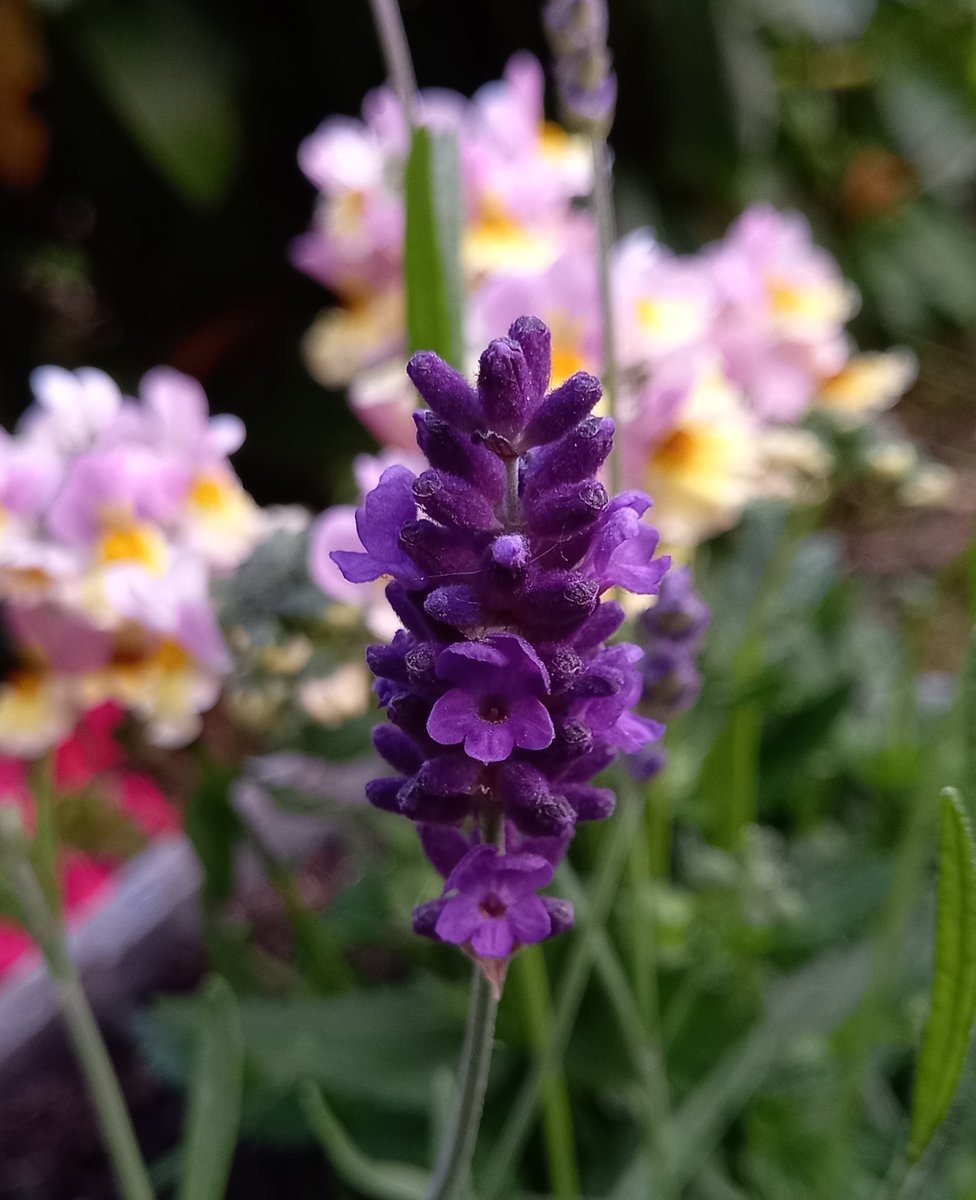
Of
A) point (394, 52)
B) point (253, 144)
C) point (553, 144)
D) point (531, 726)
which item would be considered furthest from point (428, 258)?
point (253, 144)

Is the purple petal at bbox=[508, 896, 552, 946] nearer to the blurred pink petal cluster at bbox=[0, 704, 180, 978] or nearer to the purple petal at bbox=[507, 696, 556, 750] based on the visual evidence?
the purple petal at bbox=[507, 696, 556, 750]

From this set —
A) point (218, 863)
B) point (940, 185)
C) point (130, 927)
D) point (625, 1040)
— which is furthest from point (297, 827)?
point (940, 185)

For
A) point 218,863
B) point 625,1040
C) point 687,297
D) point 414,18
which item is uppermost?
point 414,18

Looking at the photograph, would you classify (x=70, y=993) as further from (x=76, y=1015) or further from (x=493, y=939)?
(x=493, y=939)

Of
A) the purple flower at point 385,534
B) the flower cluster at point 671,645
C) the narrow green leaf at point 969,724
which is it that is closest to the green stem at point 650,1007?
the flower cluster at point 671,645

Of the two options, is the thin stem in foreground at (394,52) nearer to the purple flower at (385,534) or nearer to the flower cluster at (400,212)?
the flower cluster at (400,212)

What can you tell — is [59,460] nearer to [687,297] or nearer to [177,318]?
[687,297]
